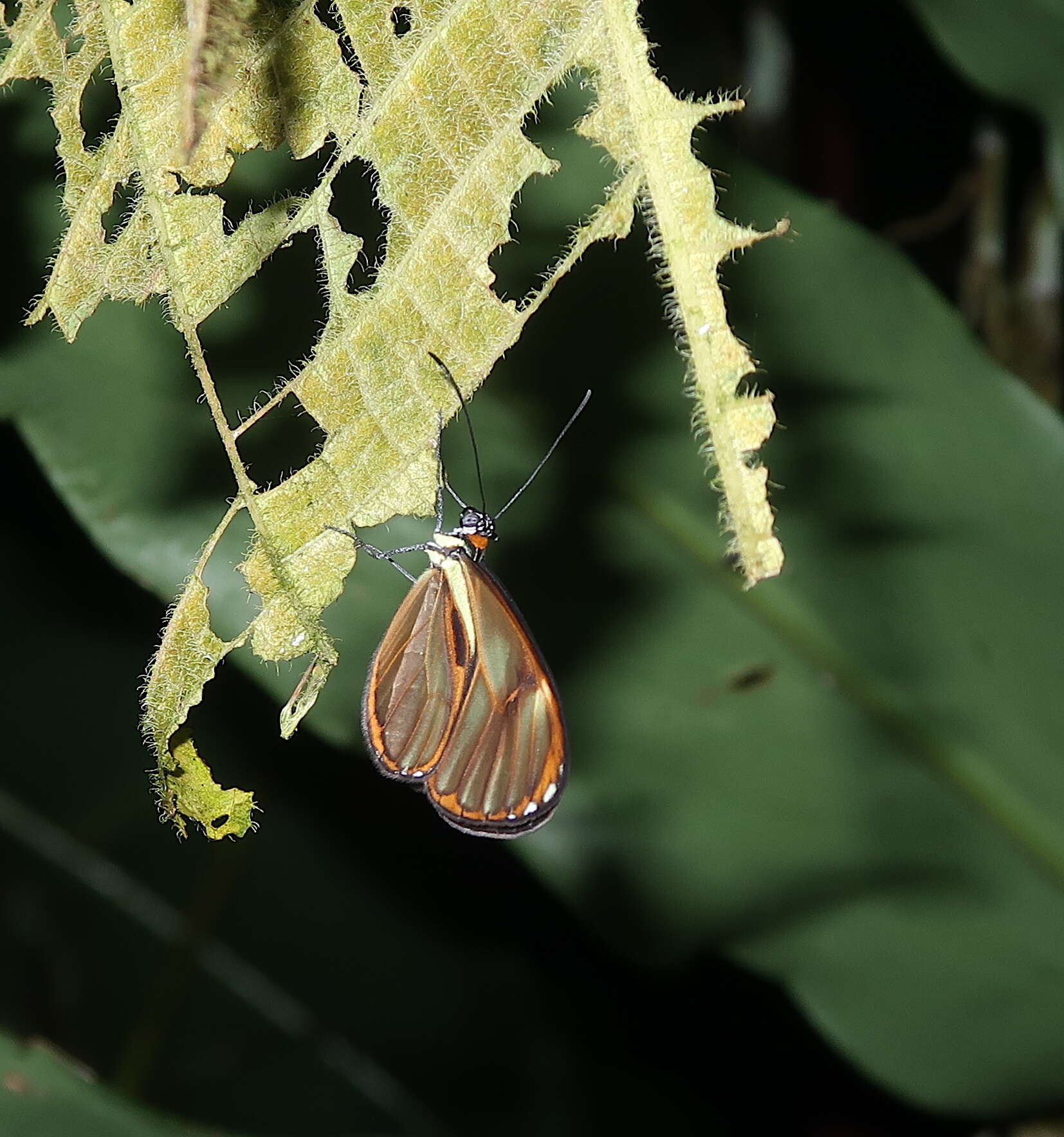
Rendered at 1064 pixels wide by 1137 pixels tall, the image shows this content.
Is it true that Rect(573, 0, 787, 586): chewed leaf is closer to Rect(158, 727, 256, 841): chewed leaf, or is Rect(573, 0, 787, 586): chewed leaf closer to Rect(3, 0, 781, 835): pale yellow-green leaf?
Rect(3, 0, 781, 835): pale yellow-green leaf

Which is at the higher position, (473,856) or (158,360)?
(158,360)

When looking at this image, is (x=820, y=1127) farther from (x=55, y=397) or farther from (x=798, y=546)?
(x=55, y=397)

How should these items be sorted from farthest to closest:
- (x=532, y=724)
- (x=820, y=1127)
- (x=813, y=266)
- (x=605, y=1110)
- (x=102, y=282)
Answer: (x=605, y=1110) → (x=820, y=1127) → (x=813, y=266) → (x=532, y=724) → (x=102, y=282)

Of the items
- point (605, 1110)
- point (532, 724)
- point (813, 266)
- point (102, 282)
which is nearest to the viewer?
point (102, 282)

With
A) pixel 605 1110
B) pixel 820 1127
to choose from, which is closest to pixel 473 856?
pixel 605 1110

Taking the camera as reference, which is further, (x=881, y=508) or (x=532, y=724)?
(x=881, y=508)

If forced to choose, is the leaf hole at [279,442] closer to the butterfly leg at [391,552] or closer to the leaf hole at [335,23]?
the butterfly leg at [391,552]
